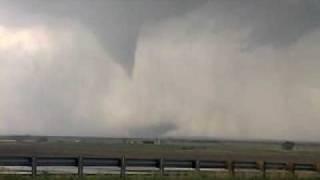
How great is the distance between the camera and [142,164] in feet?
83.9

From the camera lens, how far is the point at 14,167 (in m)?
25.3

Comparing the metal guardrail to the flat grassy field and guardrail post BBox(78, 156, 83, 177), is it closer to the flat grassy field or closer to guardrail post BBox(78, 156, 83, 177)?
guardrail post BBox(78, 156, 83, 177)

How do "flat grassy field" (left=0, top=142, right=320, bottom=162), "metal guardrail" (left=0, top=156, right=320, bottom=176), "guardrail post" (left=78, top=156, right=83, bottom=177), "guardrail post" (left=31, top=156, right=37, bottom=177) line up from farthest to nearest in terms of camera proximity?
"flat grassy field" (left=0, top=142, right=320, bottom=162), "metal guardrail" (left=0, top=156, right=320, bottom=176), "guardrail post" (left=78, top=156, right=83, bottom=177), "guardrail post" (left=31, top=156, right=37, bottom=177)

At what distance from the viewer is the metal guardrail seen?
2361 centimetres

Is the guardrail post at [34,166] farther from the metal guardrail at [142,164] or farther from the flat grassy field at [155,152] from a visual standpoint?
the flat grassy field at [155,152]

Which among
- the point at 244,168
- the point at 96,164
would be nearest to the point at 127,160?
the point at 96,164

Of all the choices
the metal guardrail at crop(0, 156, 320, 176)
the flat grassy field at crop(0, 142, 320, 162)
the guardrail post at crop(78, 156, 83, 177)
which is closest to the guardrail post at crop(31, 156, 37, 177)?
the metal guardrail at crop(0, 156, 320, 176)

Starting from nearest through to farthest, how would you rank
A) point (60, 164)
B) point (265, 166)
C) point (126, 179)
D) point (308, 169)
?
1. point (126, 179)
2. point (60, 164)
3. point (265, 166)
4. point (308, 169)

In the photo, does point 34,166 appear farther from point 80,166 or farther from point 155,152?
point 155,152

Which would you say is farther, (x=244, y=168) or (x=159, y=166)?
(x=244, y=168)

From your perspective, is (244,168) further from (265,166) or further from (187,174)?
(187,174)

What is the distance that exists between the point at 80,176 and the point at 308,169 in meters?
12.6

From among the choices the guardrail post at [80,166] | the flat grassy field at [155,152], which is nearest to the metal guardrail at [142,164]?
the guardrail post at [80,166]

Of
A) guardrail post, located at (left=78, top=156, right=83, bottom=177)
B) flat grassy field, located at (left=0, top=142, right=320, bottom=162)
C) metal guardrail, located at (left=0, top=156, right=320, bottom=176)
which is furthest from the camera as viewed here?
flat grassy field, located at (left=0, top=142, right=320, bottom=162)
